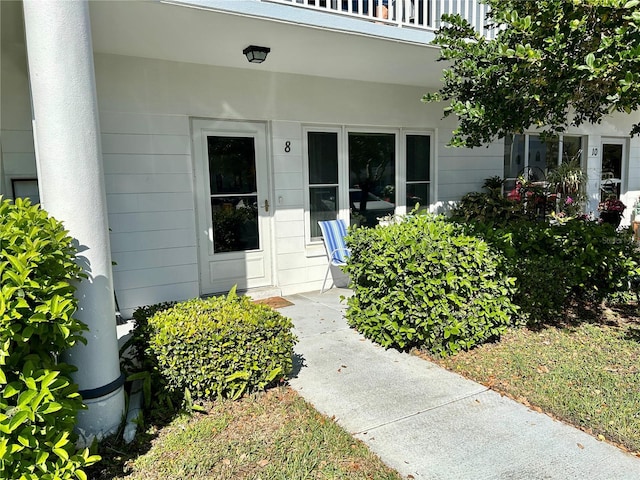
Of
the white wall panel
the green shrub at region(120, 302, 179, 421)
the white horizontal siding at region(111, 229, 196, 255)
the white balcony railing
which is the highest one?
the white balcony railing

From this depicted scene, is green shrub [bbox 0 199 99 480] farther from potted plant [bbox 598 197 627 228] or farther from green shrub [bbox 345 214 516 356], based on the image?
potted plant [bbox 598 197 627 228]

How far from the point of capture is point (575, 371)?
11.5 feet

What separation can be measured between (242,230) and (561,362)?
3.85 meters

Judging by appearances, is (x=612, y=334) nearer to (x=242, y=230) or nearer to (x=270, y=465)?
(x=270, y=465)

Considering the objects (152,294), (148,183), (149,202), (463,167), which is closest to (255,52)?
(148,183)

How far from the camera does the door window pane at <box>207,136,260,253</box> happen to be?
5.57 meters

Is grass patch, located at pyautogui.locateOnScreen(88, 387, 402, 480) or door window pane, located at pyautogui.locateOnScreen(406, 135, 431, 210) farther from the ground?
door window pane, located at pyautogui.locateOnScreen(406, 135, 431, 210)

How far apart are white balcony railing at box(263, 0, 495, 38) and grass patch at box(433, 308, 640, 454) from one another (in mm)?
3147

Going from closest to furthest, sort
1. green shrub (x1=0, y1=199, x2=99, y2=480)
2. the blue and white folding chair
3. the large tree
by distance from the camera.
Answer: green shrub (x1=0, y1=199, x2=99, y2=480), the large tree, the blue and white folding chair

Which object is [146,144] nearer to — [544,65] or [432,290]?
[432,290]

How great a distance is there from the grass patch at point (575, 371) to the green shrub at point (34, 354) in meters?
2.78

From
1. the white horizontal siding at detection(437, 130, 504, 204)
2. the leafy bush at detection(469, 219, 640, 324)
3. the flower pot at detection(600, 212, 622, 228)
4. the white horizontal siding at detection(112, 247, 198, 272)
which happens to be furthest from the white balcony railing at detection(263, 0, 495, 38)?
the flower pot at detection(600, 212, 622, 228)

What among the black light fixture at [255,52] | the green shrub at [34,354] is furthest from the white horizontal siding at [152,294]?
the green shrub at [34,354]

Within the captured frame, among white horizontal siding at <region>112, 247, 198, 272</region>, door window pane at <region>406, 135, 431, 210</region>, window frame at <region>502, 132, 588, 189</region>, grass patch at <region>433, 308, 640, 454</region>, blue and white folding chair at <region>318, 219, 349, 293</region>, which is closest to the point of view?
grass patch at <region>433, 308, 640, 454</region>
